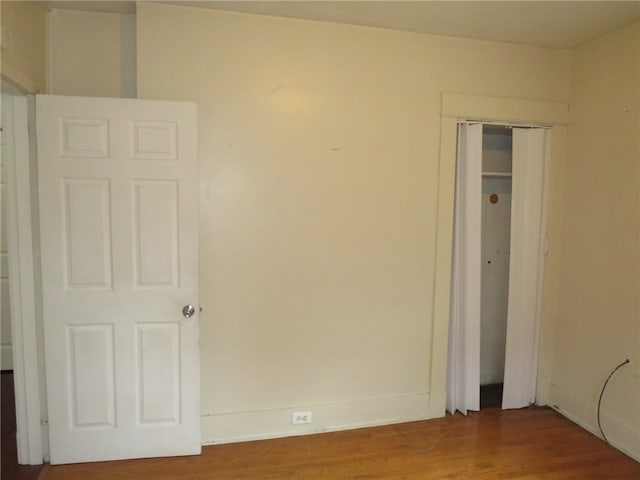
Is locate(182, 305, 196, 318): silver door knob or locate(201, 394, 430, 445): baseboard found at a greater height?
locate(182, 305, 196, 318): silver door knob

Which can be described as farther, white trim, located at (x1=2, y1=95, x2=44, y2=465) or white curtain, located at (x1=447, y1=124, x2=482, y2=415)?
white curtain, located at (x1=447, y1=124, x2=482, y2=415)

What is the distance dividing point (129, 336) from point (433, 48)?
8.29 ft

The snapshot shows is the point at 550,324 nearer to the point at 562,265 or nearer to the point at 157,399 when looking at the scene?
the point at 562,265

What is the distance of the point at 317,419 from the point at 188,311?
43.7 inches

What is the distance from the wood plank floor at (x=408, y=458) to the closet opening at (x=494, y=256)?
0.60 meters

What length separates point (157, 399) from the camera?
229 cm

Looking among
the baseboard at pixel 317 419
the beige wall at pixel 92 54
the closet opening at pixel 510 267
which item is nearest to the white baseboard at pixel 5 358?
the baseboard at pixel 317 419

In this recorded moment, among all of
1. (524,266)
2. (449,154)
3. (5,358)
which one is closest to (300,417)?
(524,266)

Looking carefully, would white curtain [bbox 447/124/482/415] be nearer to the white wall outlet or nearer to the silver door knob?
the white wall outlet

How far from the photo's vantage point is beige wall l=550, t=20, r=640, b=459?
7.94 ft

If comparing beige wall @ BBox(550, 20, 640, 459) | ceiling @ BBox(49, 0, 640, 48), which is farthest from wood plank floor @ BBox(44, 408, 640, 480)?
ceiling @ BBox(49, 0, 640, 48)

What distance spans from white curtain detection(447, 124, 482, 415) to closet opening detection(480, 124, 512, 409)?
41 centimetres

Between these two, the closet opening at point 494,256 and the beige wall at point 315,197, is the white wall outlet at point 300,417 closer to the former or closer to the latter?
the beige wall at point 315,197

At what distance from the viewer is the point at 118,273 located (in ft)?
7.20
